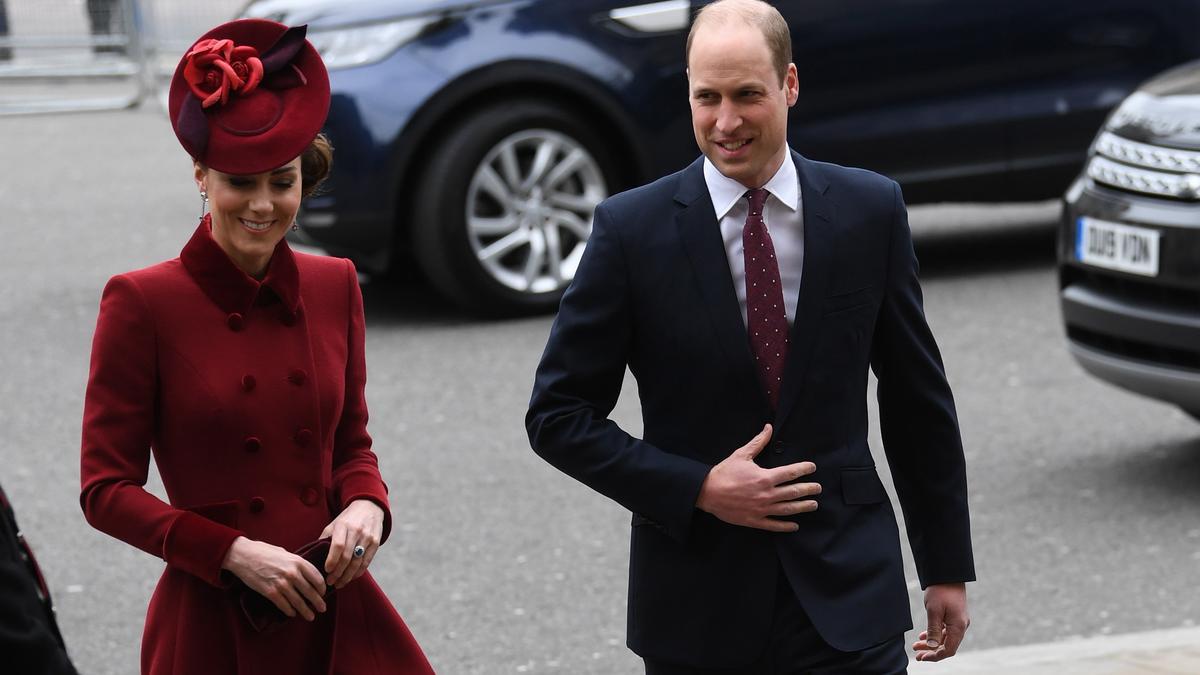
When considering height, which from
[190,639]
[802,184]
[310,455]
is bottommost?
[190,639]

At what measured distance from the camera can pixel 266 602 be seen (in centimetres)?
278

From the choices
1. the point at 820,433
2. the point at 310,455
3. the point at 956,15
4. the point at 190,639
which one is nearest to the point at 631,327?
the point at 820,433

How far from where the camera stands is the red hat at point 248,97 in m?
2.72

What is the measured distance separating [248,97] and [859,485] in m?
1.05

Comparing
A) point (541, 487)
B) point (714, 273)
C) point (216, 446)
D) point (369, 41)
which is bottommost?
point (541, 487)

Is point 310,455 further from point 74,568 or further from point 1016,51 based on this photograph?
point 1016,51

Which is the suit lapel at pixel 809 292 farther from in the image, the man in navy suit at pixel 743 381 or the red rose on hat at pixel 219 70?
the red rose on hat at pixel 219 70

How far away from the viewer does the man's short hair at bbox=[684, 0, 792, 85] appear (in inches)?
109

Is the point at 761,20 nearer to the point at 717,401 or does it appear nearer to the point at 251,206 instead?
the point at 717,401

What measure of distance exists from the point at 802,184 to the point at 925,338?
0.30 metres

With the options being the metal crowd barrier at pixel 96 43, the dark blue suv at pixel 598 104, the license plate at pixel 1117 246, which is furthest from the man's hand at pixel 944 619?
the metal crowd barrier at pixel 96 43

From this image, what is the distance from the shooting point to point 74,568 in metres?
5.49

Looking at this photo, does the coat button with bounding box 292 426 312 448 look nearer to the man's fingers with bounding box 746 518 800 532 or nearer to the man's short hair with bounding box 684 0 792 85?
the man's fingers with bounding box 746 518 800 532

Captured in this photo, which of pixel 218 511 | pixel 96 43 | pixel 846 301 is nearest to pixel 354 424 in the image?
pixel 218 511
